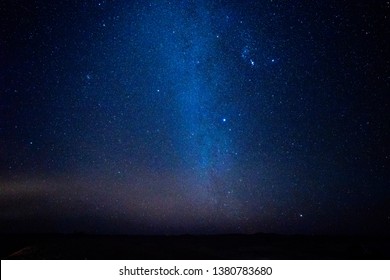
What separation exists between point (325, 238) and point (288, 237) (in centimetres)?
197

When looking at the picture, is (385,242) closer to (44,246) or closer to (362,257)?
(362,257)

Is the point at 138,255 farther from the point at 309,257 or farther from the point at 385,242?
the point at 385,242

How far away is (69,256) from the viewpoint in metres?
9.48
